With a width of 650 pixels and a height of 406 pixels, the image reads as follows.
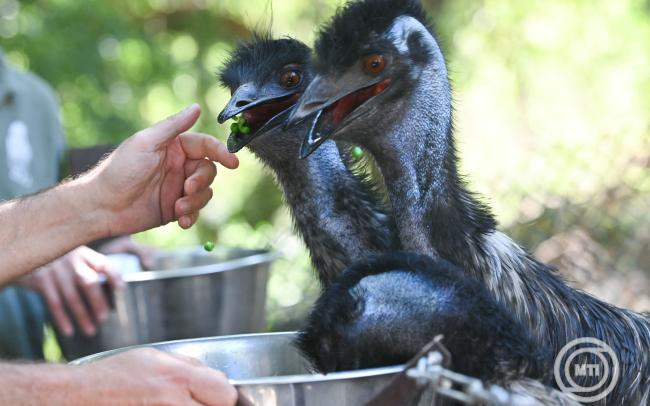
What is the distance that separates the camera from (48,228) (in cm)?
239

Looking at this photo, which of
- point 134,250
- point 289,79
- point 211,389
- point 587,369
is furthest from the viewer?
point 134,250

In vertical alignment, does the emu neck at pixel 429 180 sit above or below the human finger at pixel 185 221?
above

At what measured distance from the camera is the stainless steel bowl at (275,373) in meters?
1.41

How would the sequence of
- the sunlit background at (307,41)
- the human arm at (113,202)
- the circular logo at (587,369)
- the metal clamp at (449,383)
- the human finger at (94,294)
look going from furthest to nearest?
1. the sunlit background at (307,41)
2. the human finger at (94,294)
3. the human arm at (113,202)
4. the circular logo at (587,369)
5. the metal clamp at (449,383)

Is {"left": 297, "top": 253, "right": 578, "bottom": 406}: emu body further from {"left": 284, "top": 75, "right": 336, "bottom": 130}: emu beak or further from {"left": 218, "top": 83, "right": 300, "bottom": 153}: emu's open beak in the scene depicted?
{"left": 218, "top": 83, "right": 300, "bottom": 153}: emu's open beak

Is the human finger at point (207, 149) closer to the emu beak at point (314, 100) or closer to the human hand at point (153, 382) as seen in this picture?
the emu beak at point (314, 100)

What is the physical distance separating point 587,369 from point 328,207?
25.8 inches

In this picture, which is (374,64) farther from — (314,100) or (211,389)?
(211,389)

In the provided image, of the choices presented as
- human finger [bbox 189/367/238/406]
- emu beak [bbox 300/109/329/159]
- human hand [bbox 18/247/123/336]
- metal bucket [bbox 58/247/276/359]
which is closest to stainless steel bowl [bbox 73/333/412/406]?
human finger [bbox 189/367/238/406]

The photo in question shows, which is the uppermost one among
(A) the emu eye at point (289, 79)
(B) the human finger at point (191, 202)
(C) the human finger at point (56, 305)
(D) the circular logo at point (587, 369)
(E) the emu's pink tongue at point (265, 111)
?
(A) the emu eye at point (289, 79)

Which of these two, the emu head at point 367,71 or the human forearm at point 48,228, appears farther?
the human forearm at point 48,228

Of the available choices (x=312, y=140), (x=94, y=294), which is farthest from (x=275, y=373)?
(x=94, y=294)

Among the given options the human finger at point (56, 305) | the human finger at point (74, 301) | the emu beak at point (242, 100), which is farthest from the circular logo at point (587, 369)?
the human finger at point (56, 305)

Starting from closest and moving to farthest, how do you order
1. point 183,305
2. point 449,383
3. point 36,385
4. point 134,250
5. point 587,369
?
point 449,383 → point 36,385 → point 587,369 → point 183,305 → point 134,250
